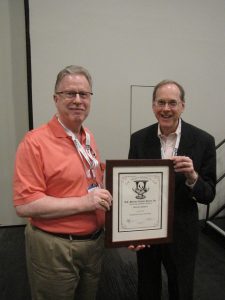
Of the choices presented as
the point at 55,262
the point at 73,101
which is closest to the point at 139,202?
the point at 55,262

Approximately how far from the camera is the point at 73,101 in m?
1.26

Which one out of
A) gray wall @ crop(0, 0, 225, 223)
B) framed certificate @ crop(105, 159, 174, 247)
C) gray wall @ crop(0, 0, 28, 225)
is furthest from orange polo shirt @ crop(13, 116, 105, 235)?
gray wall @ crop(0, 0, 28, 225)

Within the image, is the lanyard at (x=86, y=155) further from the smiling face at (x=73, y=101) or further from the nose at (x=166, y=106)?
the nose at (x=166, y=106)

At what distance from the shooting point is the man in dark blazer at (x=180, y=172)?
4.75ft

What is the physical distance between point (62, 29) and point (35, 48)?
1.24 feet

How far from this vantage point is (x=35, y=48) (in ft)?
9.84

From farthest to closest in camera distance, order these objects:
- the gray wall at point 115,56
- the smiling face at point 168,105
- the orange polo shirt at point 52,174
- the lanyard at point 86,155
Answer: the gray wall at point 115,56 → the smiling face at point 168,105 → the lanyard at point 86,155 → the orange polo shirt at point 52,174

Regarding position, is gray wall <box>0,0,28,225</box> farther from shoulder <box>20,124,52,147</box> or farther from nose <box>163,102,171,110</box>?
nose <box>163,102,171,110</box>

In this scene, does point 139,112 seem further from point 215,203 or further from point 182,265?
point 182,265

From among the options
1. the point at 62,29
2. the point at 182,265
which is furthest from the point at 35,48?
the point at 182,265

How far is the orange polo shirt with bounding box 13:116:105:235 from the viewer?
1199 mm

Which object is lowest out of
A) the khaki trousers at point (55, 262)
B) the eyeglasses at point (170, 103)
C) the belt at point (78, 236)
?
the khaki trousers at point (55, 262)

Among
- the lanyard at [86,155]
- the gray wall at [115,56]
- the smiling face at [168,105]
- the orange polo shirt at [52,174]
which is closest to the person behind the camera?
the orange polo shirt at [52,174]

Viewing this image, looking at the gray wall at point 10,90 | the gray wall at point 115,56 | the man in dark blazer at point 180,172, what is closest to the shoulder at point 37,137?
the man in dark blazer at point 180,172
